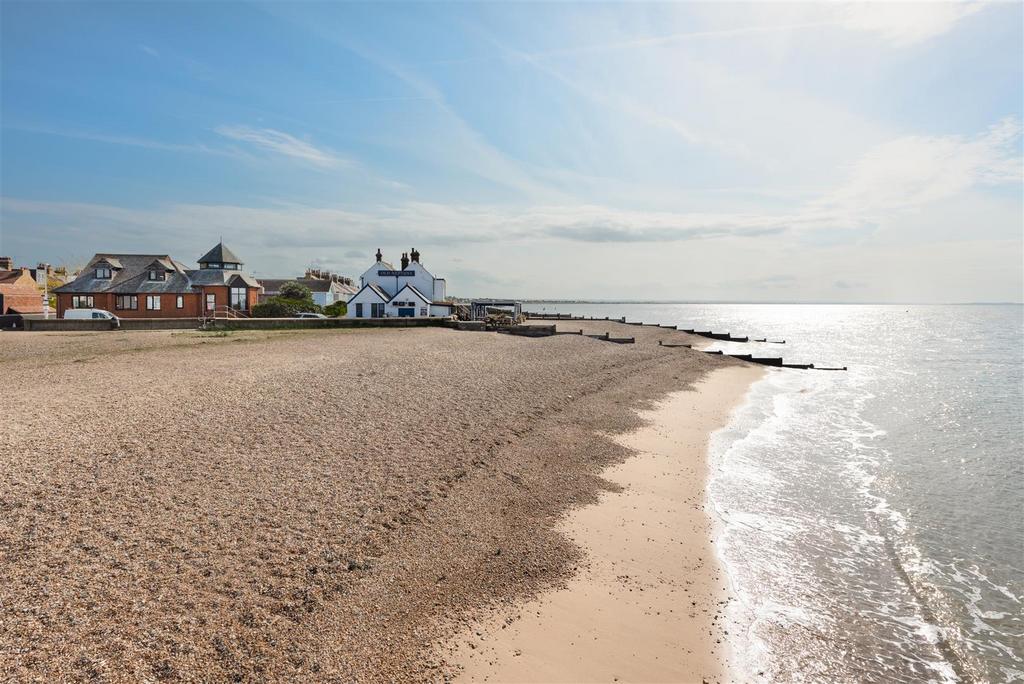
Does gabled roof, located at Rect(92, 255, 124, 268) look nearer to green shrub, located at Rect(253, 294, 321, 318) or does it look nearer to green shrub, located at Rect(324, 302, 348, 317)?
green shrub, located at Rect(253, 294, 321, 318)

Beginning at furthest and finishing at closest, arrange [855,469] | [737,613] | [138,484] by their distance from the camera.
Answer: [855,469]
[138,484]
[737,613]

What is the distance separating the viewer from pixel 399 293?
62.0m

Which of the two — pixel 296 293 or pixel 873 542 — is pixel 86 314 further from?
pixel 873 542

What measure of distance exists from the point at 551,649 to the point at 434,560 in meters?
2.77

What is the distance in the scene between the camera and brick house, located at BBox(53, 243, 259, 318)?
163ft

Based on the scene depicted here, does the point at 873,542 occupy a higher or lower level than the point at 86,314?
lower

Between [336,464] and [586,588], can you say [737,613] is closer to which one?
[586,588]

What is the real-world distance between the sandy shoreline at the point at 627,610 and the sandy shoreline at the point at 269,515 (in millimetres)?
508

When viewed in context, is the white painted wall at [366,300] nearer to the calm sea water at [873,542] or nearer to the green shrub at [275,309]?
the green shrub at [275,309]

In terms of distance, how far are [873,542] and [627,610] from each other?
7.83 metres

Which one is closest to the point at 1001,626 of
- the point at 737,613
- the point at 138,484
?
the point at 737,613

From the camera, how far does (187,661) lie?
249 inches

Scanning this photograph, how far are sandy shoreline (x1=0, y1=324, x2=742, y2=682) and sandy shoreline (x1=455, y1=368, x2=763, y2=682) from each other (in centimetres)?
51

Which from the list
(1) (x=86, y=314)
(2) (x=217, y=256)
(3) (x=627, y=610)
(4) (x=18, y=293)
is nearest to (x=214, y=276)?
(2) (x=217, y=256)
